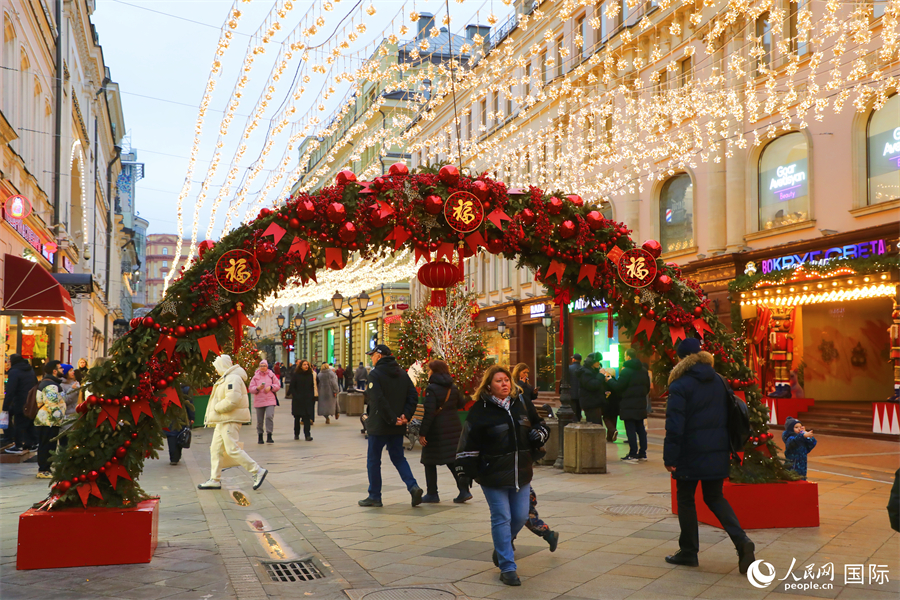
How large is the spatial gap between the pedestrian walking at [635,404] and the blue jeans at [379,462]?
199 inches

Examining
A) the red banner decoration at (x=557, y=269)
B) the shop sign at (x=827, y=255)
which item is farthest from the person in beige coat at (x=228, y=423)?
the shop sign at (x=827, y=255)

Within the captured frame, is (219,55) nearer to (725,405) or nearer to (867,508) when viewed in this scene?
(725,405)

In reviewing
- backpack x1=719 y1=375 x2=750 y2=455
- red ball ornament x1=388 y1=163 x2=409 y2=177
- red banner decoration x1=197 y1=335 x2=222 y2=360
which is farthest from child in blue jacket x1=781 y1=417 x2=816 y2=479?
red banner decoration x1=197 y1=335 x2=222 y2=360

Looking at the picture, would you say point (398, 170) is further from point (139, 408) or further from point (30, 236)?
point (30, 236)

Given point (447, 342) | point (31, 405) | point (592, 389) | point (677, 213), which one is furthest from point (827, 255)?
point (31, 405)

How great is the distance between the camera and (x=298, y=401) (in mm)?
17125

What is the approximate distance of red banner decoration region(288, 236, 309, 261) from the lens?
266 inches

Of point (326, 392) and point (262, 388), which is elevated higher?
point (262, 388)

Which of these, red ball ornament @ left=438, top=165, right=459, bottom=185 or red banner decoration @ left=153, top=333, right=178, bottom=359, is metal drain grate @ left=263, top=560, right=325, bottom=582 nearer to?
red banner decoration @ left=153, top=333, right=178, bottom=359

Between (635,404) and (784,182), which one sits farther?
(784,182)

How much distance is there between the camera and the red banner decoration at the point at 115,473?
250 inches

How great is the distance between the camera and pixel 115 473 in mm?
6371

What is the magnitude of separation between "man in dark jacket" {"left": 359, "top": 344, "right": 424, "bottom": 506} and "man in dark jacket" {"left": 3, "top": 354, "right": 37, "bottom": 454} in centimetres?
670

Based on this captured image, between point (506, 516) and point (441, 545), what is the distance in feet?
4.29
